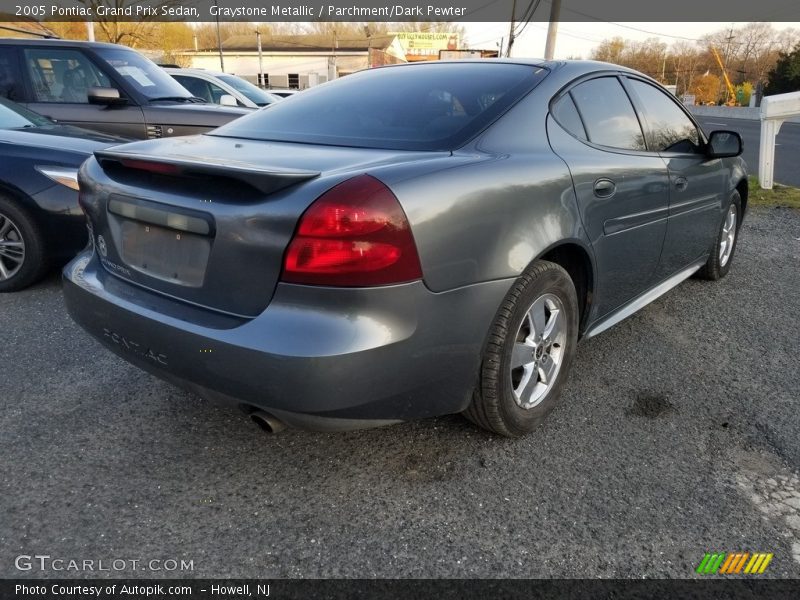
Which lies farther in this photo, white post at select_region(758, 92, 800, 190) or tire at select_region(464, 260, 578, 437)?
white post at select_region(758, 92, 800, 190)

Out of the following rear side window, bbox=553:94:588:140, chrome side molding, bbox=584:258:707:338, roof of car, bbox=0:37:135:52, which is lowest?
chrome side molding, bbox=584:258:707:338

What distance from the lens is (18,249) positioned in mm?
4191

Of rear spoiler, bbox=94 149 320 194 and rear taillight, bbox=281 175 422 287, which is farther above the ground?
rear spoiler, bbox=94 149 320 194

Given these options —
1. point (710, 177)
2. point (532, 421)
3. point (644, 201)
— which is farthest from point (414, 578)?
point (710, 177)

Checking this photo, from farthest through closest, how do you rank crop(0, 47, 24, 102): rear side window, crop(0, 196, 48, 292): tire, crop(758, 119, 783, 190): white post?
crop(758, 119, 783, 190): white post, crop(0, 47, 24, 102): rear side window, crop(0, 196, 48, 292): tire

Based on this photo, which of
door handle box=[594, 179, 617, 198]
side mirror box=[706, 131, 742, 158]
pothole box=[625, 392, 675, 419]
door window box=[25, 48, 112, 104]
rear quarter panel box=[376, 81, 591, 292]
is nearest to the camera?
rear quarter panel box=[376, 81, 591, 292]

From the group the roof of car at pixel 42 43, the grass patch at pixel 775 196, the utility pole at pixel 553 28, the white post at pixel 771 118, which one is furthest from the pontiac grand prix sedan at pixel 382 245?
the utility pole at pixel 553 28

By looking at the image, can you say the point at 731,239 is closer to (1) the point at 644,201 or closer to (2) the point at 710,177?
(2) the point at 710,177

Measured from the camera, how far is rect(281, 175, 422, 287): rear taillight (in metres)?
1.82

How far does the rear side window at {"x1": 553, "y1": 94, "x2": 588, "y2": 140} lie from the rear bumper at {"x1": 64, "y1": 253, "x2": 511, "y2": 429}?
95 cm

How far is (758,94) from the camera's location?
144 feet

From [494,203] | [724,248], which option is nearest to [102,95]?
[494,203]

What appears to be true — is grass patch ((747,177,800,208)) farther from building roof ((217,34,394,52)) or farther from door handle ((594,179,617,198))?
building roof ((217,34,394,52))

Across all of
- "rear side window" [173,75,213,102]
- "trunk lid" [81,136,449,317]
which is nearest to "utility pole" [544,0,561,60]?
"rear side window" [173,75,213,102]
